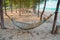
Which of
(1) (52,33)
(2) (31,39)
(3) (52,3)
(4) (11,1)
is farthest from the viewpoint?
(3) (52,3)

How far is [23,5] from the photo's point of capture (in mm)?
7938

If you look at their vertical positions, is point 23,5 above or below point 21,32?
above

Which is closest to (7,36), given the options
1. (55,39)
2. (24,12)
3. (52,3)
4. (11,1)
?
(55,39)

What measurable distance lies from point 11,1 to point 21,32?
12.7 feet

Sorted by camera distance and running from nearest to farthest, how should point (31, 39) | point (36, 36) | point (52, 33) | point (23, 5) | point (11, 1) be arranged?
point (31, 39)
point (36, 36)
point (52, 33)
point (11, 1)
point (23, 5)

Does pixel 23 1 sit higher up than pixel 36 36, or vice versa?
pixel 23 1

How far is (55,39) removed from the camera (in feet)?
10.8

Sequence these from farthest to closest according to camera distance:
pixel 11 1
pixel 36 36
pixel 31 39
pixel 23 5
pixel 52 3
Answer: pixel 52 3 < pixel 23 5 < pixel 11 1 < pixel 36 36 < pixel 31 39

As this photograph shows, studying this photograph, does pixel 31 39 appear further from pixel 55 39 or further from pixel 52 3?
pixel 52 3

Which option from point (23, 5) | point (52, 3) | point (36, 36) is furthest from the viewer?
point (52, 3)

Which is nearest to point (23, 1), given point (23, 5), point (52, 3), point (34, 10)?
point (23, 5)

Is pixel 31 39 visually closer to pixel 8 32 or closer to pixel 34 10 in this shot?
pixel 8 32

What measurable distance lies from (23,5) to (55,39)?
494 cm

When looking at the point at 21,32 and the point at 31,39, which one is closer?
the point at 31,39
